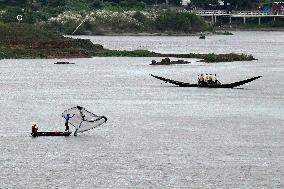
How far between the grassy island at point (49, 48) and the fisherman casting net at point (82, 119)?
8920 cm

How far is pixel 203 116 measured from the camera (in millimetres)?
96812

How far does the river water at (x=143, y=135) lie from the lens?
65.1 metres

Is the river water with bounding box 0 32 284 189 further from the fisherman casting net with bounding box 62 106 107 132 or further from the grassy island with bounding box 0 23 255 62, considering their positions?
the grassy island with bounding box 0 23 255 62

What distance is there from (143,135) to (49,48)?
96.8 meters

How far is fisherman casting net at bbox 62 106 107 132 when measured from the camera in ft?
271

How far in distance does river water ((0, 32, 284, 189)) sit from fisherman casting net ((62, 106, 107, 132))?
950 millimetres

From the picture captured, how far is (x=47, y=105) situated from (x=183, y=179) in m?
42.4

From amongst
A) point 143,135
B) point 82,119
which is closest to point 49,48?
point 82,119

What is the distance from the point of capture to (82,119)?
82.6 m

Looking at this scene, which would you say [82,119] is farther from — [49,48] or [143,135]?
[49,48]

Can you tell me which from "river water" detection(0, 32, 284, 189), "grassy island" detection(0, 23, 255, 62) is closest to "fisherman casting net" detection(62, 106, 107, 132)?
"river water" detection(0, 32, 284, 189)

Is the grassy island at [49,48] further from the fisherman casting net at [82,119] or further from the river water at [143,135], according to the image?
the fisherman casting net at [82,119]

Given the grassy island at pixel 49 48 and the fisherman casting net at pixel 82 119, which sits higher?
the fisherman casting net at pixel 82 119

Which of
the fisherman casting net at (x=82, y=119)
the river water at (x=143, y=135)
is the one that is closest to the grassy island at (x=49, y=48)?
the river water at (x=143, y=135)
